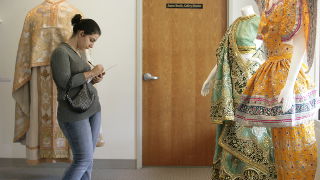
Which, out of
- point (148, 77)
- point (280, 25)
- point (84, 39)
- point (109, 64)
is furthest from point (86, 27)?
point (148, 77)

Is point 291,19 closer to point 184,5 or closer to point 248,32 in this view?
point 248,32

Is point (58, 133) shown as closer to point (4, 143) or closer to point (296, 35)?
point (4, 143)

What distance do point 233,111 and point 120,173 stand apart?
1.53 m

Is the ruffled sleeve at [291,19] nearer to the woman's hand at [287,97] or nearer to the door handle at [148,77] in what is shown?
the woman's hand at [287,97]

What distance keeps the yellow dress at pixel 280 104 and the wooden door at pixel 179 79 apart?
2.13 meters

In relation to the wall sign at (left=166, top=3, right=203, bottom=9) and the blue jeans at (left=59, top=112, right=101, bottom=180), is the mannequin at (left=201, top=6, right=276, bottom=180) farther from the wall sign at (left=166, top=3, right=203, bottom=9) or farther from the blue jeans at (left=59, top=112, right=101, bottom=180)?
the wall sign at (left=166, top=3, right=203, bottom=9)

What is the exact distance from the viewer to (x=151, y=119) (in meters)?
4.38

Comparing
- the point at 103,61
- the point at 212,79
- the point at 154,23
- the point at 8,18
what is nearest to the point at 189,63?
the point at 154,23

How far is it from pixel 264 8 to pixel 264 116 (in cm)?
58

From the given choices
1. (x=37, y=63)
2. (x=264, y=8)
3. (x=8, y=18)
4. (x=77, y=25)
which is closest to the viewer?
(x=264, y=8)

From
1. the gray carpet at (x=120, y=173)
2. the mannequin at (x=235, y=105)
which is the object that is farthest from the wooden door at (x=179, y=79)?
the mannequin at (x=235, y=105)

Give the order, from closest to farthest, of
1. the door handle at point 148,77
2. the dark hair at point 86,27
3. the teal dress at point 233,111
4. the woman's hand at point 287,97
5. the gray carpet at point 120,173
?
the woman's hand at point 287,97 < the dark hair at point 86,27 < the teal dress at point 233,111 < the gray carpet at point 120,173 < the door handle at point 148,77

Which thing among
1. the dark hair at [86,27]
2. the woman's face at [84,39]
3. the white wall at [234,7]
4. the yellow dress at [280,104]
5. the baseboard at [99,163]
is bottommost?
the baseboard at [99,163]

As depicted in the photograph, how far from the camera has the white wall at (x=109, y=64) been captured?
4230 mm
